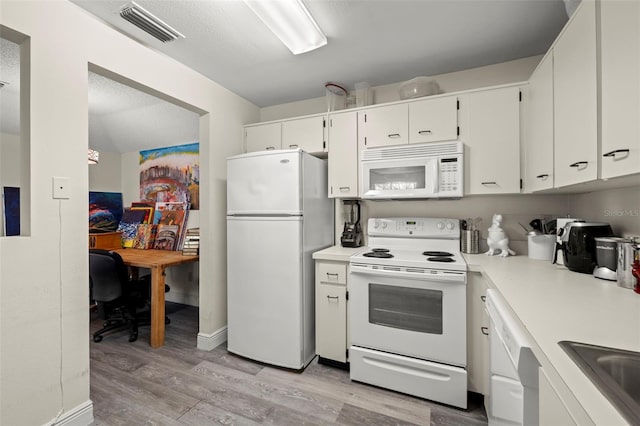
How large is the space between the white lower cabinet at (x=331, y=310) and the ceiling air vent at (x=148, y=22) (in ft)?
6.27

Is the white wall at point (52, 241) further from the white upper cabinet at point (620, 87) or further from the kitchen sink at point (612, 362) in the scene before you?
the white upper cabinet at point (620, 87)

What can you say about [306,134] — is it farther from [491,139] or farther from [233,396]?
[233,396]

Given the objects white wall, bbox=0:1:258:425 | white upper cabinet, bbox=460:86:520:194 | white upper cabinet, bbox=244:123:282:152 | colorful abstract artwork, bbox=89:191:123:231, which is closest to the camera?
white wall, bbox=0:1:258:425

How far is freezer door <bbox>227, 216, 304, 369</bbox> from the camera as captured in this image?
211cm

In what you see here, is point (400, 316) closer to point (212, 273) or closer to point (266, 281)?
point (266, 281)

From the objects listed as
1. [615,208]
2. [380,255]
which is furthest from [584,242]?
[380,255]

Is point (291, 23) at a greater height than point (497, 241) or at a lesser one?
greater

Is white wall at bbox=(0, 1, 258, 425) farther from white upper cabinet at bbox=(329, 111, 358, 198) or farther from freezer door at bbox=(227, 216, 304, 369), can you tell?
white upper cabinet at bbox=(329, 111, 358, 198)

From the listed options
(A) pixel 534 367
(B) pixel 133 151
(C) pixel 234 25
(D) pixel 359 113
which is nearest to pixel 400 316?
(A) pixel 534 367

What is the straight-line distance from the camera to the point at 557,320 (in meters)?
0.88

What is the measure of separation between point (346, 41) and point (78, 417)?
2.87 metres

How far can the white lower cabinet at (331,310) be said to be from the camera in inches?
82.7

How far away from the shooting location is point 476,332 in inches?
66.4

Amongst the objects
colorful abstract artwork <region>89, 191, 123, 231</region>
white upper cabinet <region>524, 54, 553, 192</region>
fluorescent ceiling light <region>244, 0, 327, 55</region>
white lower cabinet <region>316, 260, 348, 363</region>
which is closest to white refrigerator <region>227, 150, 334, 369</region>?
white lower cabinet <region>316, 260, 348, 363</region>
